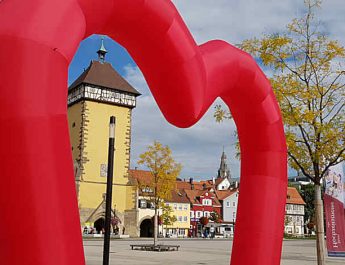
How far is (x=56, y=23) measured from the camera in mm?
2795

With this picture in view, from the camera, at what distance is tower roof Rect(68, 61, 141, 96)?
51.7 m

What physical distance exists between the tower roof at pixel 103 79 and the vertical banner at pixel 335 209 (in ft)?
134

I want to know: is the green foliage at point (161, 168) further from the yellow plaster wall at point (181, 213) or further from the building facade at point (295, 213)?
the building facade at point (295, 213)

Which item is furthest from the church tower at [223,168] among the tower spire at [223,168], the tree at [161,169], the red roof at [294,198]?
the tree at [161,169]

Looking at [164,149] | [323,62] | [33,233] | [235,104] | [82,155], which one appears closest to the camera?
[33,233]

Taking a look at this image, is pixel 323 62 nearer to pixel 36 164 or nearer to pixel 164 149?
pixel 36 164

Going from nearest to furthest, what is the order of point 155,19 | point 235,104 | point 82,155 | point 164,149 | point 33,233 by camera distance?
point 33,233 → point 155,19 → point 235,104 → point 164,149 → point 82,155

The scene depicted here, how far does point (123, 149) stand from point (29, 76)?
49811 mm

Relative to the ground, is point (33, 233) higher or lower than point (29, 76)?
lower

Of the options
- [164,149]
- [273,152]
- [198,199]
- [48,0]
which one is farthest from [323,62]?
[198,199]

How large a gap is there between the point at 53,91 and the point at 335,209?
11.0 m

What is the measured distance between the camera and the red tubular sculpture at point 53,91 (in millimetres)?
2543

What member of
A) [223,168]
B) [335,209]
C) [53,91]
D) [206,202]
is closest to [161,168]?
[335,209]

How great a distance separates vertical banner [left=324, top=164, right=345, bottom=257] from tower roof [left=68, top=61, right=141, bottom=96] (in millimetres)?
40827
